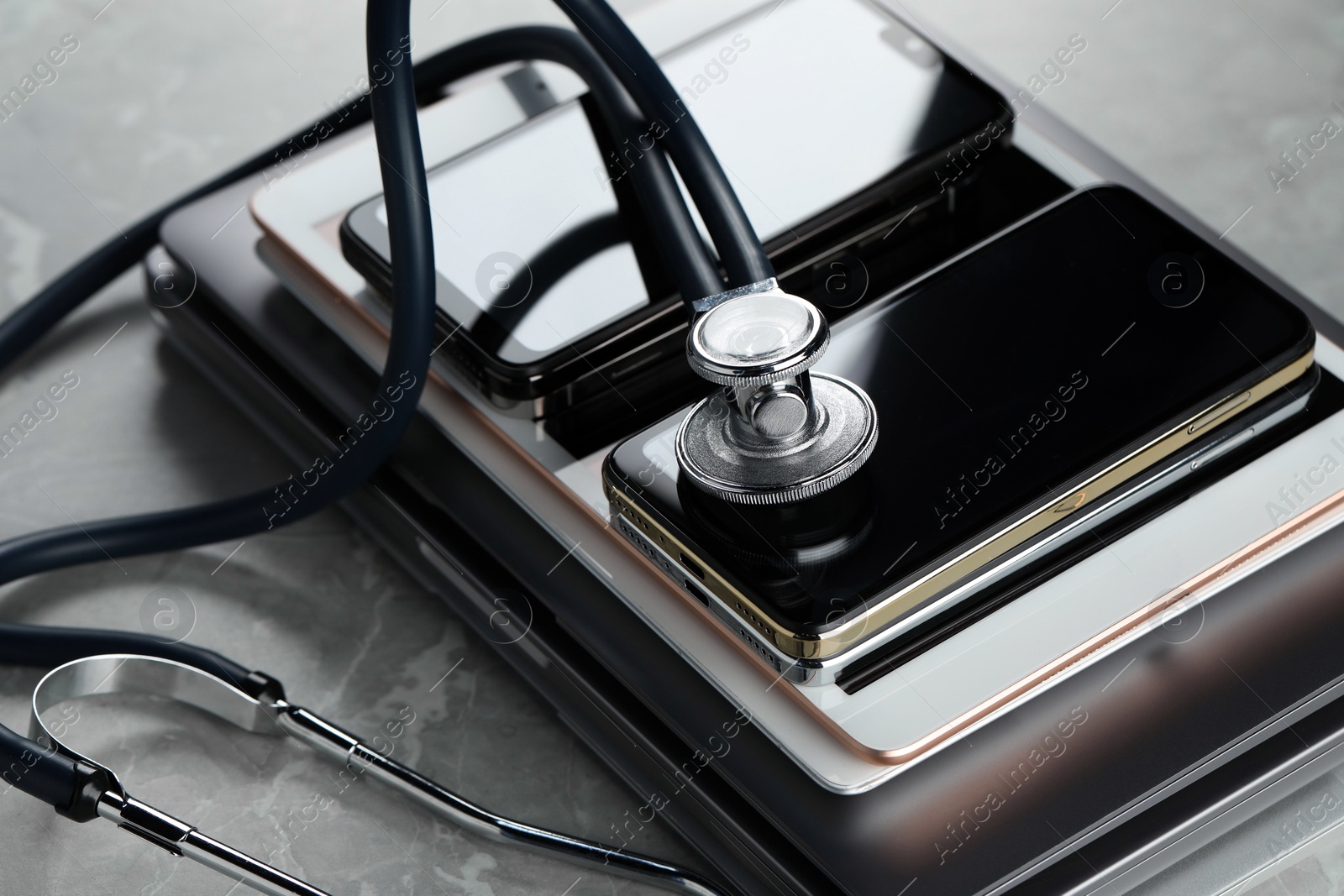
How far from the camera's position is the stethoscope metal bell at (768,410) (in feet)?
1.73

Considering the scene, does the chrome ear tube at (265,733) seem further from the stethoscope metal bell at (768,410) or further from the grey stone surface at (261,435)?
the stethoscope metal bell at (768,410)

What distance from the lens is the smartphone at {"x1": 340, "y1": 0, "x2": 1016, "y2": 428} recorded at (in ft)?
2.17

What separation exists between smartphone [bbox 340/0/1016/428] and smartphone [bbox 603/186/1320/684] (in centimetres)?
6

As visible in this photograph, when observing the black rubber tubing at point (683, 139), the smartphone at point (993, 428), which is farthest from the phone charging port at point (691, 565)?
the black rubber tubing at point (683, 139)

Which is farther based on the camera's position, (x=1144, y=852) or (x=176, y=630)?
(x=176, y=630)

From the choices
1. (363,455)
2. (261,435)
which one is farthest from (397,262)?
(261,435)

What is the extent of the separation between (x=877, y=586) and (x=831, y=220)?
0.21 metres

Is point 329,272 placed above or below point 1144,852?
above

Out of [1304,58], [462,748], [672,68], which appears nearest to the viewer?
[462,748]

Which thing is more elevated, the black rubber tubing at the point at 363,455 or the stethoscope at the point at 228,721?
the black rubber tubing at the point at 363,455

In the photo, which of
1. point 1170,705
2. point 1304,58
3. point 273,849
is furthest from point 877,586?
point 1304,58

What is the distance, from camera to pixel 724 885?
1.96 ft

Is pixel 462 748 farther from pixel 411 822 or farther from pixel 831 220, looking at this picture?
pixel 831 220

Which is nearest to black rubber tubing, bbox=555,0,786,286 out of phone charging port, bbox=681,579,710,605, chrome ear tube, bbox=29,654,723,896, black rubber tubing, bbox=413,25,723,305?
black rubber tubing, bbox=413,25,723,305
